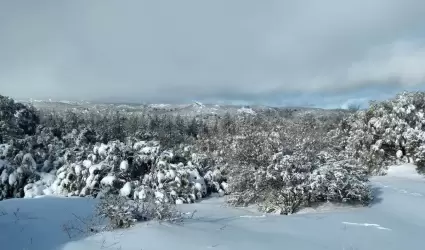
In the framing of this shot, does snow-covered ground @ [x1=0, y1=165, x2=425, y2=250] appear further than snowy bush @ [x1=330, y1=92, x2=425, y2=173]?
No

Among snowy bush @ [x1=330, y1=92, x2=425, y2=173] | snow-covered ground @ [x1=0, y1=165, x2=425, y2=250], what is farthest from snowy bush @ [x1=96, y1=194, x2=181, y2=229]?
snowy bush @ [x1=330, y1=92, x2=425, y2=173]

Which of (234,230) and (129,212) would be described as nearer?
(129,212)

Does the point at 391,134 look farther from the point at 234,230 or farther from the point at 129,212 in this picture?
the point at 129,212

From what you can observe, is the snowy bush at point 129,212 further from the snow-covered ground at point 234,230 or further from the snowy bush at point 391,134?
the snowy bush at point 391,134

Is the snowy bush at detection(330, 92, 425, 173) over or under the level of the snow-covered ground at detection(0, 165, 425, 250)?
over

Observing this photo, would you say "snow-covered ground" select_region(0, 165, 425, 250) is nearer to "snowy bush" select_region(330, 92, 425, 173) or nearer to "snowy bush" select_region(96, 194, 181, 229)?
"snowy bush" select_region(96, 194, 181, 229)

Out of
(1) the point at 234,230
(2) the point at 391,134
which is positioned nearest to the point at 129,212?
(1) the point at 234,230

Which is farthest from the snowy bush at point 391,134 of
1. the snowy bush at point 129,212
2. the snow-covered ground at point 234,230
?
the snowy bush at point 129,212

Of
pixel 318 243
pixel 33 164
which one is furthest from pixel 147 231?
pixel 33 164
